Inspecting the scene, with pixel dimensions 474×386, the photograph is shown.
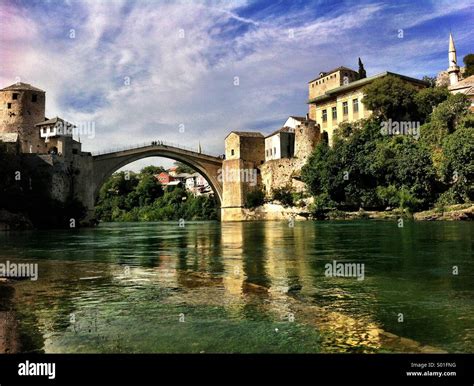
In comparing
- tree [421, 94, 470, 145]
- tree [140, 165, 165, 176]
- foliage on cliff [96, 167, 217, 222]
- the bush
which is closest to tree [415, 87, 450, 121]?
tree [421, 94, 470, 145]

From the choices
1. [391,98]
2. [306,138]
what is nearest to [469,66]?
[391,98]

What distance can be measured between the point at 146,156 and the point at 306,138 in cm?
1368

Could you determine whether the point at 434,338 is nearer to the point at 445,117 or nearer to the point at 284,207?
the point at 445,117

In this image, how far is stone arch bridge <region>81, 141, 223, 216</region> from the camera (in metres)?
35.1

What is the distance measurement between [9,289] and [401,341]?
5.05 m

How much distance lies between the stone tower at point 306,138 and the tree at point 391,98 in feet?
22.6

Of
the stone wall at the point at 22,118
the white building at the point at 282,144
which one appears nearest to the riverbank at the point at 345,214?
the white building at the point at 282,144

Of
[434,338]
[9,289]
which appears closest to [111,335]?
[434,338]

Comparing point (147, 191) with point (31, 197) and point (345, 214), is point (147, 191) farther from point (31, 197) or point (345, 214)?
point (345, 214)

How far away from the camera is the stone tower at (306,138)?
39.4 m

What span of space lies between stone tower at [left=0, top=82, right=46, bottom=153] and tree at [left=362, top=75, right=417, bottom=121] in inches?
988

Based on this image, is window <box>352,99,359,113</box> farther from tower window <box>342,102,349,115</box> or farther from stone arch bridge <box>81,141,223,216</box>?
stone arch bridge <box>81,141,223,216</box>

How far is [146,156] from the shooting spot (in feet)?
130

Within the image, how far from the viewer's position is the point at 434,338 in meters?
3.63
